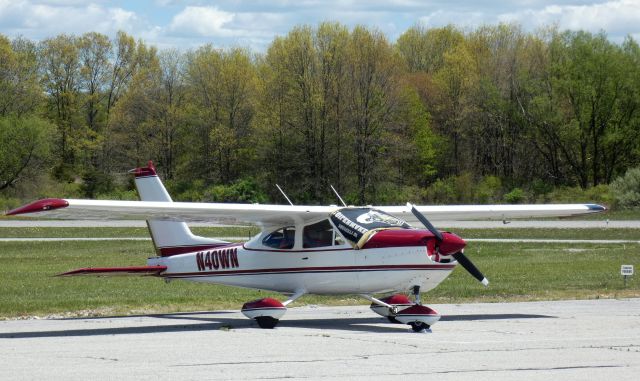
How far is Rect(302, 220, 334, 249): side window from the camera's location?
16.3m

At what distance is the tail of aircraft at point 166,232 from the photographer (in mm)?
18031

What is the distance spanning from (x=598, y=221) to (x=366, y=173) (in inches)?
760

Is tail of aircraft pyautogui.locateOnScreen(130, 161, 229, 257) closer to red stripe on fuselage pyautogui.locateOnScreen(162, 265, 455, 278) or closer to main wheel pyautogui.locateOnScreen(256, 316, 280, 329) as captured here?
red stripe on fuselage pyautogui.locateOnScreen(162, 265, 455, 278)

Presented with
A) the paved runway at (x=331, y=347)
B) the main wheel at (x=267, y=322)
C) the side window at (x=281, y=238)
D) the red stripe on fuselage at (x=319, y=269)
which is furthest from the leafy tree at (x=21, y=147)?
the main wheel at (x=267, y=322)

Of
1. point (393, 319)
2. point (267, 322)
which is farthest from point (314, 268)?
point (393, 319)

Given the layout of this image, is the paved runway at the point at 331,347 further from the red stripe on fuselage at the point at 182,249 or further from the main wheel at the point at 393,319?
the red stripe on fuselage at the point at 182,249

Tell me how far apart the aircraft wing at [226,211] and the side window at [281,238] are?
0.53 feet

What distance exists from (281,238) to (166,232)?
2583 mm

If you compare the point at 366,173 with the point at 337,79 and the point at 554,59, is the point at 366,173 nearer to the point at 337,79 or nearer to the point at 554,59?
the point at 337,79

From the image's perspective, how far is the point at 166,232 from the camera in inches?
718

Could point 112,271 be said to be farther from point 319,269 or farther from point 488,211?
point 488,211

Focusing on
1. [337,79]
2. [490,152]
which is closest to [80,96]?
[337,79]

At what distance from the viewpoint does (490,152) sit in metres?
68.6

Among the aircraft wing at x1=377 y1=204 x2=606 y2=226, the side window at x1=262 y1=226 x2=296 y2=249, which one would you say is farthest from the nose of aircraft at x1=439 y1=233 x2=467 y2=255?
the aircraft wing at x1=377 y1=204 x2=606 y2=226
